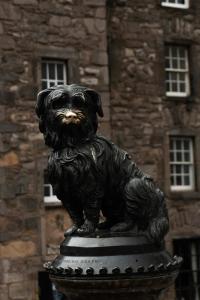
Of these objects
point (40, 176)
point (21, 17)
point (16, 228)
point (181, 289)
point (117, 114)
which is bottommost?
point (181, 289)

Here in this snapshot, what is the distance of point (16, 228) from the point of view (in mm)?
13031

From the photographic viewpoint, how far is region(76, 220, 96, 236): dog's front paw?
342 cm

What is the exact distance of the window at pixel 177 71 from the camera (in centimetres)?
1619

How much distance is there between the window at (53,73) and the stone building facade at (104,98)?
0.03 m

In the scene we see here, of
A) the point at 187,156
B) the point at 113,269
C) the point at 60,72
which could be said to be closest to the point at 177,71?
the point at 187,156

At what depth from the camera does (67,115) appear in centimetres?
335

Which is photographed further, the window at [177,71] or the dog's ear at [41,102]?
the window at [177,71]

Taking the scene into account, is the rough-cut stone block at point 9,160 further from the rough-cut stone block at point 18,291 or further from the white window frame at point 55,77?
the rough-cut stone block at point 18,291

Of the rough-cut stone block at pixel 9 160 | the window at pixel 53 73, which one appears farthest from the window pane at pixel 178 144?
the rough-cut stone block at pixel 9 160

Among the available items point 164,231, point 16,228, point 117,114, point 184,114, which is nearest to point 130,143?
point 117,114

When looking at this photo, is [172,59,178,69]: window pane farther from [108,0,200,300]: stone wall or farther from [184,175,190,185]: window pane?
[184,175,190,185]: window pane

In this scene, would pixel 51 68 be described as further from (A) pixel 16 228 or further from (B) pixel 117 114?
(A) pixel 16 228

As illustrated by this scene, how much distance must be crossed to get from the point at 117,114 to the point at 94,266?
476 inches

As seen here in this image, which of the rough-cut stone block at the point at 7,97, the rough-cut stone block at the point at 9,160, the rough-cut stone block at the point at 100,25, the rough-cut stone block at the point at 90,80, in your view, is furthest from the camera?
the rough-cut stone block at the point at 100,25
